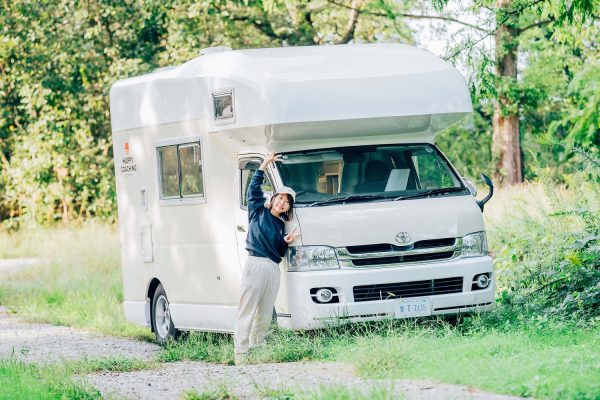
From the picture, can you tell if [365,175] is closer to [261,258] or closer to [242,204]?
[242,204]

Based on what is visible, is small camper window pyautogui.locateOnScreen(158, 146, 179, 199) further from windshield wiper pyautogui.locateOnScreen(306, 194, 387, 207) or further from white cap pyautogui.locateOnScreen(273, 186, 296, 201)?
windshield wiper pyautogui.locateOnScreen(306, 194, 387, 207)

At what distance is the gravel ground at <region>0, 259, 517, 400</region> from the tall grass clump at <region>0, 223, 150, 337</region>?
4.98 ft

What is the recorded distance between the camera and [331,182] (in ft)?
38.0

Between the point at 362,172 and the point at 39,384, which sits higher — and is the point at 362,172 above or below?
above

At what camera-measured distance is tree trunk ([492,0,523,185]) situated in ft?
83.1

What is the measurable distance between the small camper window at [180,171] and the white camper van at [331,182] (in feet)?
0.09

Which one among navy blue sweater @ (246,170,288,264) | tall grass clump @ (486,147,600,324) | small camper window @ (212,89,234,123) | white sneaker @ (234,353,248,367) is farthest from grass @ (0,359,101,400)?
tall grass clump @ (486,147,600,324)

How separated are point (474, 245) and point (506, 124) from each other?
15.5 metres

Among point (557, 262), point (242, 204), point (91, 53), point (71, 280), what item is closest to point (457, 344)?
point (242, 204)

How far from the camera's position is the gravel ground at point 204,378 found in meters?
8.13

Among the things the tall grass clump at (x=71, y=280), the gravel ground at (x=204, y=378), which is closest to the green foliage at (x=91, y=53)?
the tall grass clump at (x=71, y=280)

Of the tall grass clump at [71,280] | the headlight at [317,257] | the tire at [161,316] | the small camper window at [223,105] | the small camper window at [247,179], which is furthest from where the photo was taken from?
the tall grass clump at [71,280]

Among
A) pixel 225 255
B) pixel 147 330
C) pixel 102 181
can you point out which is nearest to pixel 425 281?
pixel 225 255

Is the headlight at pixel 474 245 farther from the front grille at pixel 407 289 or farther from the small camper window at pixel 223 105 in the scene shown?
the small camper window at pixel 223 105
